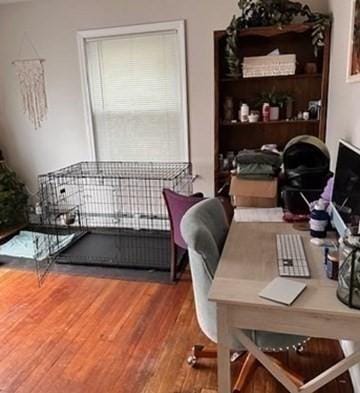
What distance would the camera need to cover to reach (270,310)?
117cm

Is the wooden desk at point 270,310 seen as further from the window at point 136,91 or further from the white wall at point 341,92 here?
the window at point 136,91

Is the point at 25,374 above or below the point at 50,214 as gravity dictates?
below

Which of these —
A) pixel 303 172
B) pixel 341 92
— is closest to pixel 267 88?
pixel 341 92

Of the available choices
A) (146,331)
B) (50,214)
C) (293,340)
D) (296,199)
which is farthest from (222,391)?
(50,214)

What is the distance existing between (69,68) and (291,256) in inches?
132

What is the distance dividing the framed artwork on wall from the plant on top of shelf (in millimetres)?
814

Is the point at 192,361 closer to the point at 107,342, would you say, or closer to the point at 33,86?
the point at 107,342

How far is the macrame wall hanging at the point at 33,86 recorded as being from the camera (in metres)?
3.96

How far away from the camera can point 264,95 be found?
330 cm

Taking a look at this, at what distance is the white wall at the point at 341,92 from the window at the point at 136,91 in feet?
4.74

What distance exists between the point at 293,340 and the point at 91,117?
3.24 m

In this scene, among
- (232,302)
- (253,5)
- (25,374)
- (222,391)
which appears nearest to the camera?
(232,302)

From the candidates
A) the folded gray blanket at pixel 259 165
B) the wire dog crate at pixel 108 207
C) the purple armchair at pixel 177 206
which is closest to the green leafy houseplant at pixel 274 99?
the wire dog crate at pixel 108 207

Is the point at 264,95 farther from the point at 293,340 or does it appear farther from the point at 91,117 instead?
the point at 293,340
